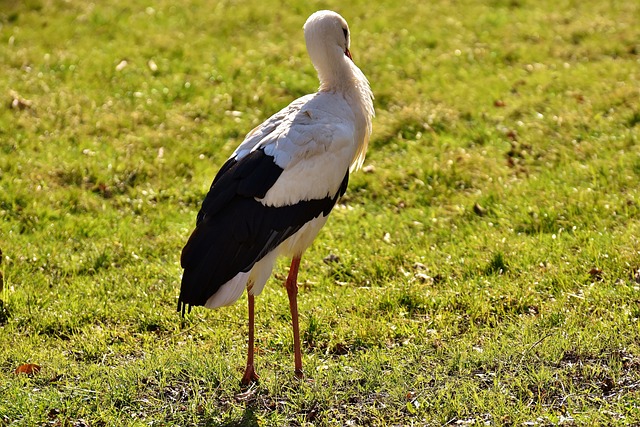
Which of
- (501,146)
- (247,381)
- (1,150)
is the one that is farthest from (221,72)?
(247,381)

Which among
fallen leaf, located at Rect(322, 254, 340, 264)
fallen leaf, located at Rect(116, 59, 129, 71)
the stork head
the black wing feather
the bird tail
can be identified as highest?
the stork head

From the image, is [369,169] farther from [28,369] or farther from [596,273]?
[28,369]

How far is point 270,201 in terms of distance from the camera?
528 cm

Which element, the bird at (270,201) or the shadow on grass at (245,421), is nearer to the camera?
the shadow on grass at (245,421)

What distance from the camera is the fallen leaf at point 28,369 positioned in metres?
5.50

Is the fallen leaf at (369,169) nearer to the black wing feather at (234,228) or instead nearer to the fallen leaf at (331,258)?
the fallen leaf at (331,258)

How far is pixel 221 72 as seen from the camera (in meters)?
10.4

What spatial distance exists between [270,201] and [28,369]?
1.81 metres

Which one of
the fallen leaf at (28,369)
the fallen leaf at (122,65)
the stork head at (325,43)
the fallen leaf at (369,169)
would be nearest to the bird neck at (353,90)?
the stork head at (325,43)

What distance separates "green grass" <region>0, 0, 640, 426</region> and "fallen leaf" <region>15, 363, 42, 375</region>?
0.05 metres

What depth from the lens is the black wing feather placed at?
5.10 m

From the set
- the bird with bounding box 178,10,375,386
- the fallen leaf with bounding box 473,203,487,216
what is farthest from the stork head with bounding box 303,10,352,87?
the fallen leaf with bounding box 473,203,487,216

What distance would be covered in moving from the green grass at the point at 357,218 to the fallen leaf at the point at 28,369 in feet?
0.16

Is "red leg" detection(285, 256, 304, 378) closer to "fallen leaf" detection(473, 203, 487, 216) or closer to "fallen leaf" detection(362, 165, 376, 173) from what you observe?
"fallen leaf" detection(473, 203, 487, 216)
